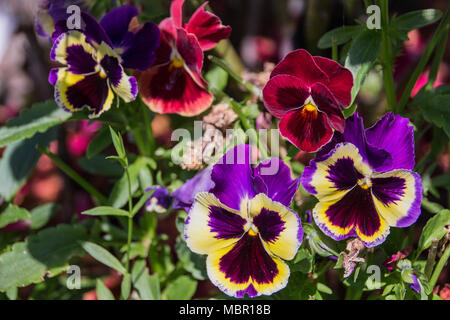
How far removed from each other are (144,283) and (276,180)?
36 centimetres

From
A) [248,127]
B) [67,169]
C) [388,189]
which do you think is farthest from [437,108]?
[67,169]

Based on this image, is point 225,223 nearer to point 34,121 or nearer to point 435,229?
point 435,229

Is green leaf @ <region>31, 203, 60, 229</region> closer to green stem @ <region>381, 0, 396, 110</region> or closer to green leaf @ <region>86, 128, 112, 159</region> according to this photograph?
green leaf @ <region>86, 128, 112, 159</region>

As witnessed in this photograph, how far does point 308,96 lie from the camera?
775 mm

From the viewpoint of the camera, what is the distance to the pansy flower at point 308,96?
2.43 feet

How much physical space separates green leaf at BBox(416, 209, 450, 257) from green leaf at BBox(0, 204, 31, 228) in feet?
2.29

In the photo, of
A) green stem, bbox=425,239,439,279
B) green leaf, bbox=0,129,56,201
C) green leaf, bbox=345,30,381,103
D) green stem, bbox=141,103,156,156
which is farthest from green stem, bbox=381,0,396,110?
green leaf, bbox=0,129,56,201

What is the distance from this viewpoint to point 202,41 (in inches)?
35.3

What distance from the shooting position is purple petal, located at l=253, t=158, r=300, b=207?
0.77m

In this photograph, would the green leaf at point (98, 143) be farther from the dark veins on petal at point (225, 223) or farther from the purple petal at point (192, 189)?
the dark veins on petal at point (225, 223)
